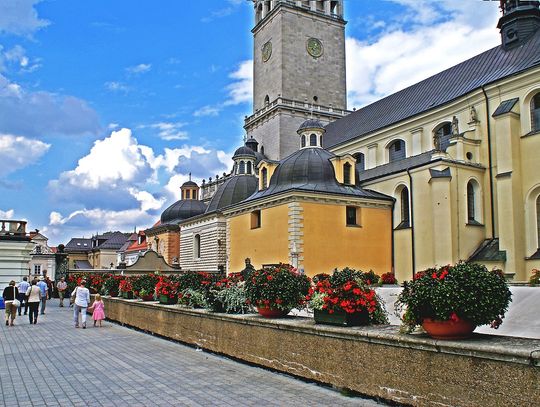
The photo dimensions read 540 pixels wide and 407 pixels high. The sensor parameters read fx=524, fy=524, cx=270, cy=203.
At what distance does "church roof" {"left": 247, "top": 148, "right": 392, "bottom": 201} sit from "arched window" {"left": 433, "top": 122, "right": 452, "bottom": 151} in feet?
18.2

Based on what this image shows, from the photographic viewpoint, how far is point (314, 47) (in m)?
55.8

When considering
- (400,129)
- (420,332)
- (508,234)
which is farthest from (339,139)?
(420,332)

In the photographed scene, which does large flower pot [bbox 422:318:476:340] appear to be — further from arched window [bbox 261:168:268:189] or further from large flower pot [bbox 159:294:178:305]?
arched window [bbox 261:168:268:189]

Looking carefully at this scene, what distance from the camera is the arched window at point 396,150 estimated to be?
37.7 m

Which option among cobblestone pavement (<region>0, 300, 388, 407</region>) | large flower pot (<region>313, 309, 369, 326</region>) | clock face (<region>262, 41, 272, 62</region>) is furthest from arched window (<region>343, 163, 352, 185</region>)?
clock face (<region>262, 41, 272, 62</region>)

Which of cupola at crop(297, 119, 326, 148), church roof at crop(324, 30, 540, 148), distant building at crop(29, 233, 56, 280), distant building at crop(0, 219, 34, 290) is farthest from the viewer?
distant building at crop(29, 233, 56, 280)

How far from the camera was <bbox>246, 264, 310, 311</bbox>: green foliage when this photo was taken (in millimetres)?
9758

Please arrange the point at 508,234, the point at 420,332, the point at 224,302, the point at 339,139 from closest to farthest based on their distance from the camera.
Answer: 1. the point at 420,332
2. the point at 224,302
3. the point at 508,234
4. the point at 339,139

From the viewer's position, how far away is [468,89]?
1307 inches

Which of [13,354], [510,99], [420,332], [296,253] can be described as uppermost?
[510,99]

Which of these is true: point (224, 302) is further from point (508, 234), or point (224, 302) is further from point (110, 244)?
point (110, 244)

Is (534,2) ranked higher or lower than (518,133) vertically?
higher

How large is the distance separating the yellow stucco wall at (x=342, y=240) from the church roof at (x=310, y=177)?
1.14m

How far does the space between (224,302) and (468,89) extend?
2736 cm
